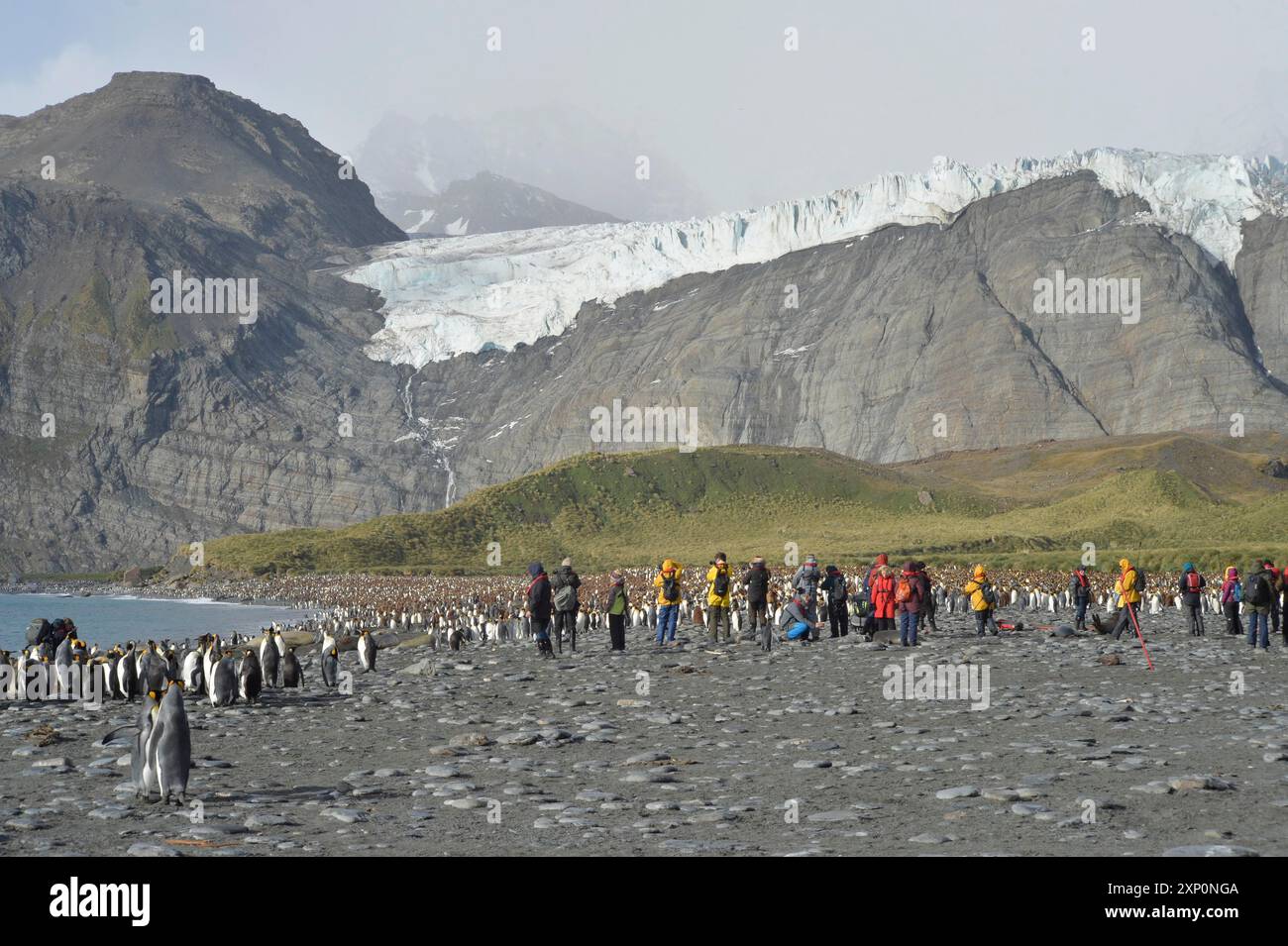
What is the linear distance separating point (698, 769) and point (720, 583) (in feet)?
43.3

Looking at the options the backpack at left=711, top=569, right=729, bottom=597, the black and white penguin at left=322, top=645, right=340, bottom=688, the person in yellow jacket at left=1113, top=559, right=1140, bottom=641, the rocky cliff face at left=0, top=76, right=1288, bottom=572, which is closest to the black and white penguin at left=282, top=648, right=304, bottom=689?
the black and white penguin at left=322, top=645, right=340, bottom=688

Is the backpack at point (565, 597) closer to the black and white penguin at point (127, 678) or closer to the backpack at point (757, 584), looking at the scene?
the backpack at point (757, 584)

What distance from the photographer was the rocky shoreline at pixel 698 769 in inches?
348

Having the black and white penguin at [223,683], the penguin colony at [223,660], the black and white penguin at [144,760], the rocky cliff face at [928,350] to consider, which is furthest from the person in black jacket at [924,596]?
the rocky cliff face at [928,350]

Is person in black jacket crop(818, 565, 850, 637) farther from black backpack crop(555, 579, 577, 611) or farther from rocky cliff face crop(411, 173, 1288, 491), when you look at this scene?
rocky cliff face crop(411, 173, 1288, 491)

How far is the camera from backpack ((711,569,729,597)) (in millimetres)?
24859

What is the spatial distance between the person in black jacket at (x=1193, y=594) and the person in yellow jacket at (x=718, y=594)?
9.11 m

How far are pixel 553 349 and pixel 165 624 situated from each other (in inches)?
Result: 4527

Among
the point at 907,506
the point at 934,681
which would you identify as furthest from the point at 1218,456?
the point at 934,681

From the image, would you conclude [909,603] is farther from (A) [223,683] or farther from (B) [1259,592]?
(A) [223,683]

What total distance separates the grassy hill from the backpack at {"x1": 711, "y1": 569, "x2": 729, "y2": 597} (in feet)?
160
